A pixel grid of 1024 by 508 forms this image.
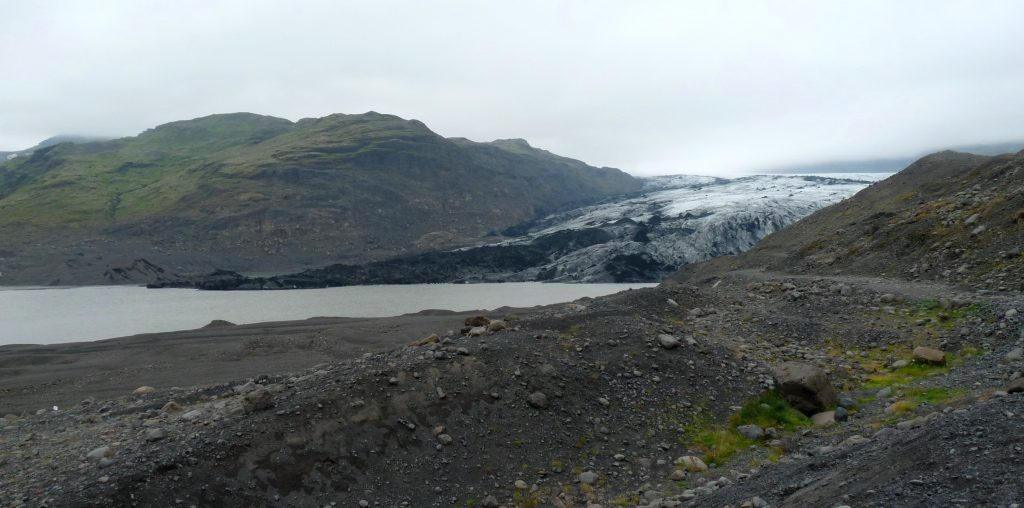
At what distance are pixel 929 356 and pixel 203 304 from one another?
5872cm

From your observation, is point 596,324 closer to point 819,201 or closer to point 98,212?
point 819,201

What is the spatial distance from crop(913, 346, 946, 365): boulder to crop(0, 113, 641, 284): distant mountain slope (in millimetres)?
88426

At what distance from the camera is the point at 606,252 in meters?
82.6

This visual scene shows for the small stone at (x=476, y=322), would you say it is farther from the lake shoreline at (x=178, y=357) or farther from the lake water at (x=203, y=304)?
the lake water at (x=203, y=304)

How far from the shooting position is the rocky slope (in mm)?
77062

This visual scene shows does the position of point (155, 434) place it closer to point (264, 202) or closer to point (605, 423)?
point (605, 423)

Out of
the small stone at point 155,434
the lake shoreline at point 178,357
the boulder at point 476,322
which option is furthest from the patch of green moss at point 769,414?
the lake shoreline at point 178,357

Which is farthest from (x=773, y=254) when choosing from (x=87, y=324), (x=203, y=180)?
(x=203, y=180)

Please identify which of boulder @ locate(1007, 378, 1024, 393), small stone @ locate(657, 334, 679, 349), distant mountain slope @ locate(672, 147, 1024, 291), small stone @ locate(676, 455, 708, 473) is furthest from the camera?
distant mountain slope @ locate(672, 147, 1024, 291)

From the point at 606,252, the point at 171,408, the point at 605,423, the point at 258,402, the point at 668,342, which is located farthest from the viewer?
the point at 606,252

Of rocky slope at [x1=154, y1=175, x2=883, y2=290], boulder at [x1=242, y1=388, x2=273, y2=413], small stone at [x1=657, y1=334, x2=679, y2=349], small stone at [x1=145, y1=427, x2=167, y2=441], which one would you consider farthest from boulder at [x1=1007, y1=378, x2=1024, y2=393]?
rocky slope at [x1=154, y1=175, x2=883, y2=290]

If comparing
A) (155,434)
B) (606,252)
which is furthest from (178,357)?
(606,252)

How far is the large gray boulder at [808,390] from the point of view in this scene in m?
12.0

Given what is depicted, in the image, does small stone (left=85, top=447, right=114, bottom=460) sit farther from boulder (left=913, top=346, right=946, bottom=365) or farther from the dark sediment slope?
boulder (left=913, top=346, right=946, bottom=365)
